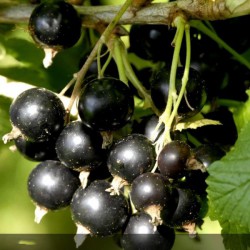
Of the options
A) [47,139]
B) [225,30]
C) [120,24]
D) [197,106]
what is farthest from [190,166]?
[225,30]

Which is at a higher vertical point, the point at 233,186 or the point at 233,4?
the point at 233,4

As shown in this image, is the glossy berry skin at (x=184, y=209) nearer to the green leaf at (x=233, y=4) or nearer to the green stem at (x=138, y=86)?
the green stem at (x=138, y=86)

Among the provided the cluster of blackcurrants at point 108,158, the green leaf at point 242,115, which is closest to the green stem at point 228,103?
the green leaf at point 242,115

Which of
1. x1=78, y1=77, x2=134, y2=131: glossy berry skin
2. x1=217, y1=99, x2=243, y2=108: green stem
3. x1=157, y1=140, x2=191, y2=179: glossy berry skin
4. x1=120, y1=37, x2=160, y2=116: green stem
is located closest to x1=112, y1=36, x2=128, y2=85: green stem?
x1=120, y1=37, x2=160, y2=116: green stem

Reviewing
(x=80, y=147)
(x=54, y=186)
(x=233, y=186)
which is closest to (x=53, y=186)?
(x=54, y=186)

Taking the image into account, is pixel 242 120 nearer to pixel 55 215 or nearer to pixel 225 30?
pixel 225 30

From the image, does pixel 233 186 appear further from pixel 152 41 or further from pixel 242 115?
pixel 152 41

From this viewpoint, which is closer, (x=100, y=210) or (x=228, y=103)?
(x=100, y=210)
